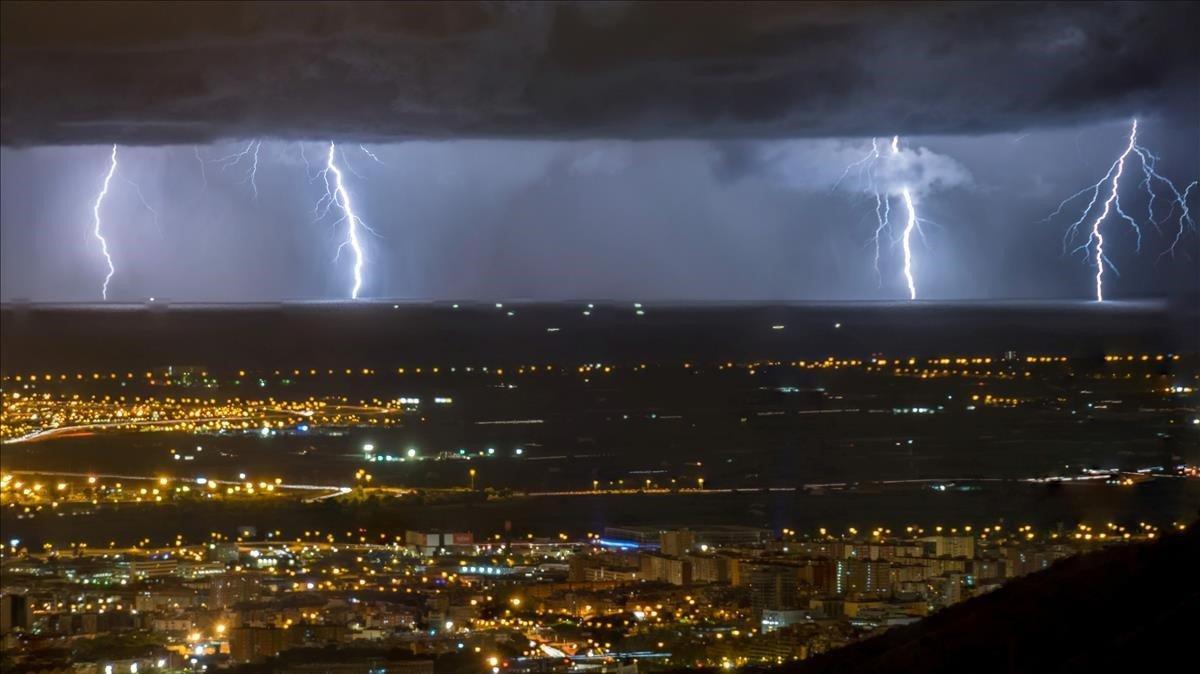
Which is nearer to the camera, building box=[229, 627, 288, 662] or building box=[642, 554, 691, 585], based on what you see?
building box=[229, 627, 288, 662]

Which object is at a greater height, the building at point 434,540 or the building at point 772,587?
the building at point 434,540

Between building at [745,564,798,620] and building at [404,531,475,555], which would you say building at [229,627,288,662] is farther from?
building at [404,531,475,555]

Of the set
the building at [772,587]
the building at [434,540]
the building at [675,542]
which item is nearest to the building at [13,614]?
the building at [434,540]

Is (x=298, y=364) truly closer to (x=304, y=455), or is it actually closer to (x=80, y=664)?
(x=304, y=455)

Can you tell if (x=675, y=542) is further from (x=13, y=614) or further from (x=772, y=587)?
(x=13, y=614)

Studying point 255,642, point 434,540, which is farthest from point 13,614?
point 434,540

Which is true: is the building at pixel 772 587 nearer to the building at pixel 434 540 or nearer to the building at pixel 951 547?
the building at pixel 951 547

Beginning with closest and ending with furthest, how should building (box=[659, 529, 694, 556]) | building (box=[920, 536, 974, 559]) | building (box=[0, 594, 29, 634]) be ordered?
building (box=[0, 594, 29, 634]) < building (box=[920, 536, 974, 559]) < building (box=[659, 529, 694, 556])

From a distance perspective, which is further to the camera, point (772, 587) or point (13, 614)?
point (772, 587)

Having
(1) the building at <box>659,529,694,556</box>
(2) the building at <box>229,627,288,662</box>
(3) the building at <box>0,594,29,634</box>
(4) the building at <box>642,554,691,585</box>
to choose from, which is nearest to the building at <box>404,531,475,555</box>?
(1) the building at <box>659,529,694,556</box>

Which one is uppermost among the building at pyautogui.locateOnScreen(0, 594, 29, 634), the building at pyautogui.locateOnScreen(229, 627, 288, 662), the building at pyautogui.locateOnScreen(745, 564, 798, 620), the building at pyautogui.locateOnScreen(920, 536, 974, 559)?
the building at pyautogui.locateOnScreen(920, 536, 974, 559)

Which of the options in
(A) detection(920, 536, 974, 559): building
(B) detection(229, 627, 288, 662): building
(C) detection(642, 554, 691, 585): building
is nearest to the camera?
(B) detection(229, 627, 288, 662): building

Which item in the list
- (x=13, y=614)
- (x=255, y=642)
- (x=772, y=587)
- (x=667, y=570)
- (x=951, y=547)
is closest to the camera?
(x=255, y=642)
